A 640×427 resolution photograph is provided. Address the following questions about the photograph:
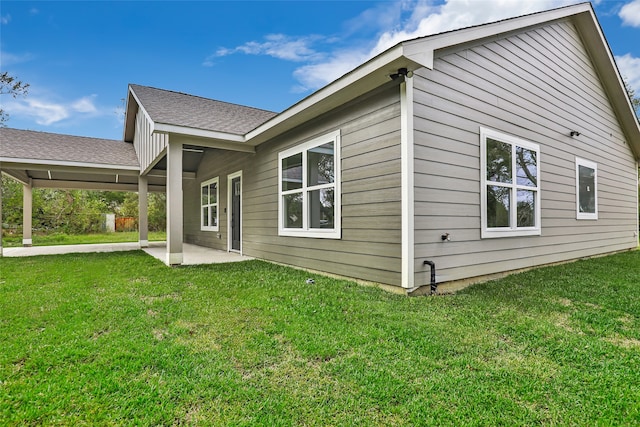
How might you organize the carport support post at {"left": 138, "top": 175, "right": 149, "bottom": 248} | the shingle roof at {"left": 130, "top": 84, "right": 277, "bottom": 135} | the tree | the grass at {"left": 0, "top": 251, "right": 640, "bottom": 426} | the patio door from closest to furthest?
the grass at {"left": 0, "top": 251, "right": 640, "bottom": 426}
the shingle roof at {"left": 130, "top": 84, "right": 277, "bottom": 135}
the patio door
the carport support post at {"left": 138, "top": 175, "right": 149, "bottom": 248}
the tree

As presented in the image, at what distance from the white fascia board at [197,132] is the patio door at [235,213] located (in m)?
1.81

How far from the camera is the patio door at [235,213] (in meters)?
8.30

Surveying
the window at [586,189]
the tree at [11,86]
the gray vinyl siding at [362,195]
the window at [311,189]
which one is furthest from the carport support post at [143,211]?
the window at [586,189]

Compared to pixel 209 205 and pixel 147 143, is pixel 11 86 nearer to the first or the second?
pixel 147 143

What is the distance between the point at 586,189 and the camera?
6.95 meters

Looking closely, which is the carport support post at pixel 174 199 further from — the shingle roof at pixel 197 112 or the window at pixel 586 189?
the window at pixel 586 189

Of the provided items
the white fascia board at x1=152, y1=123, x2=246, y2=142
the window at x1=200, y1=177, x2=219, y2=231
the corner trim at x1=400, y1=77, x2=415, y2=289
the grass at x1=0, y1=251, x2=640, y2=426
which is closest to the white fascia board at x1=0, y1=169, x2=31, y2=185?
the window at x1=200, y1=177, x2=219, y2=231

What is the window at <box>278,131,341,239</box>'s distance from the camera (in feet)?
15.9

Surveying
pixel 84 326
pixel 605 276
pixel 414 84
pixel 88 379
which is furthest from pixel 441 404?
pixel 605 276

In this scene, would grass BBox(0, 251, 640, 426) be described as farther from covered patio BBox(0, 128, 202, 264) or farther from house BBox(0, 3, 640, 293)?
covered patio BBox(0, 128, 202, 264)

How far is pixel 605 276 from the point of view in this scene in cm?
504

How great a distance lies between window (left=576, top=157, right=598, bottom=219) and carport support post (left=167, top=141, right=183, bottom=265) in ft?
25.6

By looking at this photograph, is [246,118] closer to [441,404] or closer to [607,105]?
[441,404]

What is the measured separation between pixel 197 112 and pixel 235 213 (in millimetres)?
2605
